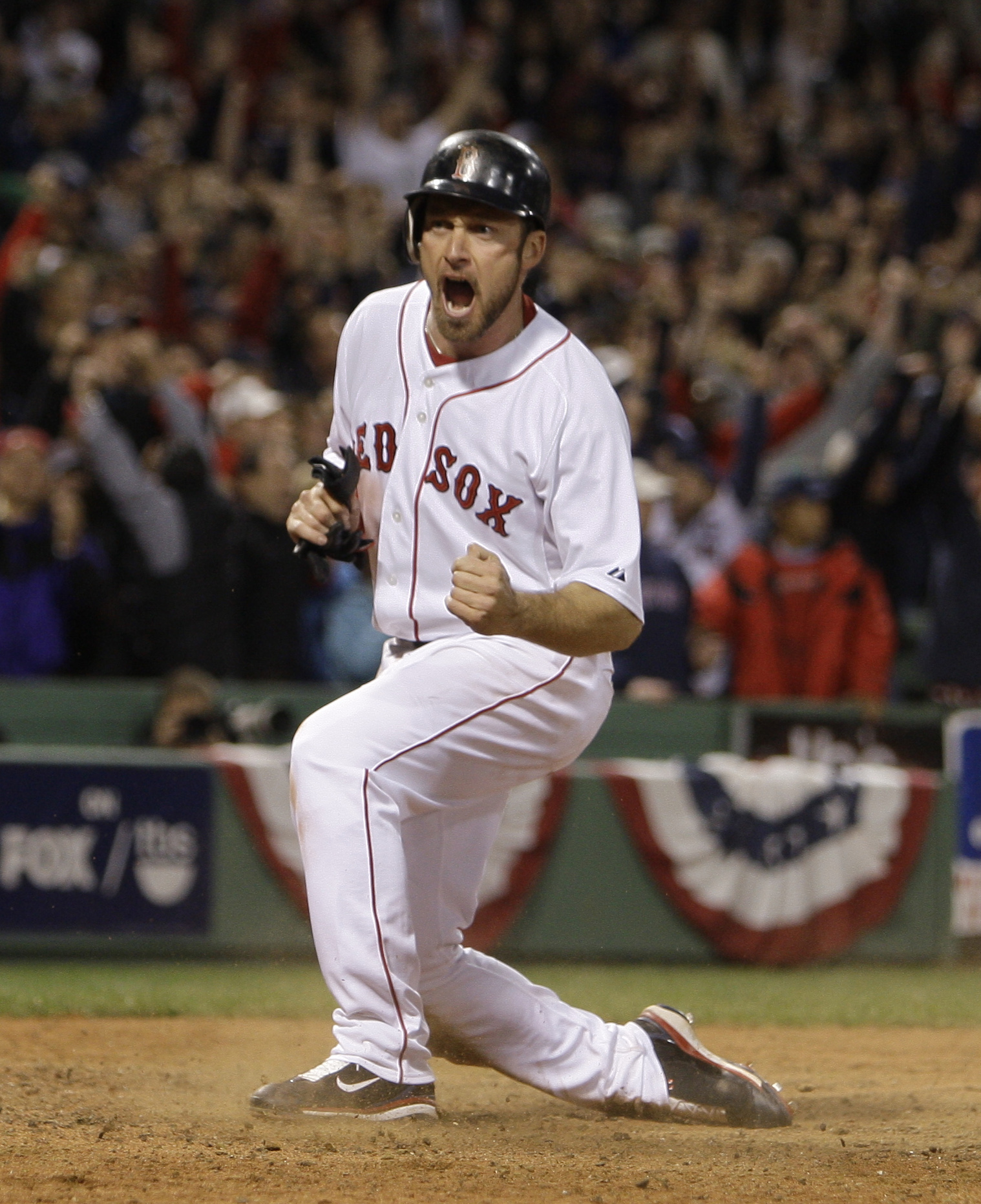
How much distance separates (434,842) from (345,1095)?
612 millimetres

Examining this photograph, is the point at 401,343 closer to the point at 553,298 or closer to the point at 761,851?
the point at 761,851

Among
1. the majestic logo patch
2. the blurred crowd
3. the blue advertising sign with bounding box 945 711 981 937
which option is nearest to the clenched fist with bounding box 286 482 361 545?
the blurred crowd

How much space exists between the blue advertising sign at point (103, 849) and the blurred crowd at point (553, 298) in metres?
0.82

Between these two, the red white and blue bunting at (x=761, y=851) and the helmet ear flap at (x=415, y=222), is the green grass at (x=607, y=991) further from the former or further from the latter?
the helmet ear flap at (x=415, y=222)

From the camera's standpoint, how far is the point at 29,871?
7496 mm

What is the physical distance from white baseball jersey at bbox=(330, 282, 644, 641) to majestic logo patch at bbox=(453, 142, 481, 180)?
37cm

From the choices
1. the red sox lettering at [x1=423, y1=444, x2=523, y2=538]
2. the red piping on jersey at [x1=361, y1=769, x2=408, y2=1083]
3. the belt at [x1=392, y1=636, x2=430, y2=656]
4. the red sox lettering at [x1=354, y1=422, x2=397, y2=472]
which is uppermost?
the red sox lettering at [x1=354, y1=422, x2=397, y2=472]

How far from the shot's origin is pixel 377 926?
390 cm

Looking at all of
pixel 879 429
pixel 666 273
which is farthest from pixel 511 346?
pixel 666 273

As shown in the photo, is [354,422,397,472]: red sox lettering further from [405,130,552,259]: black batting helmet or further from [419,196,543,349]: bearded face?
[405,130,552,259]: black batting helmet

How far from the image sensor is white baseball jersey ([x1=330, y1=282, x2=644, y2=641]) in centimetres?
396

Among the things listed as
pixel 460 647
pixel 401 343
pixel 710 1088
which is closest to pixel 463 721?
pixel 460 647

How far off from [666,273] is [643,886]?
5812 mm

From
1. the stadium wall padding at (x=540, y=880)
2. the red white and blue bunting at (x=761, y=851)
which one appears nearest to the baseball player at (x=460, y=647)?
the stadium wall padding at (x=540, y=880)
